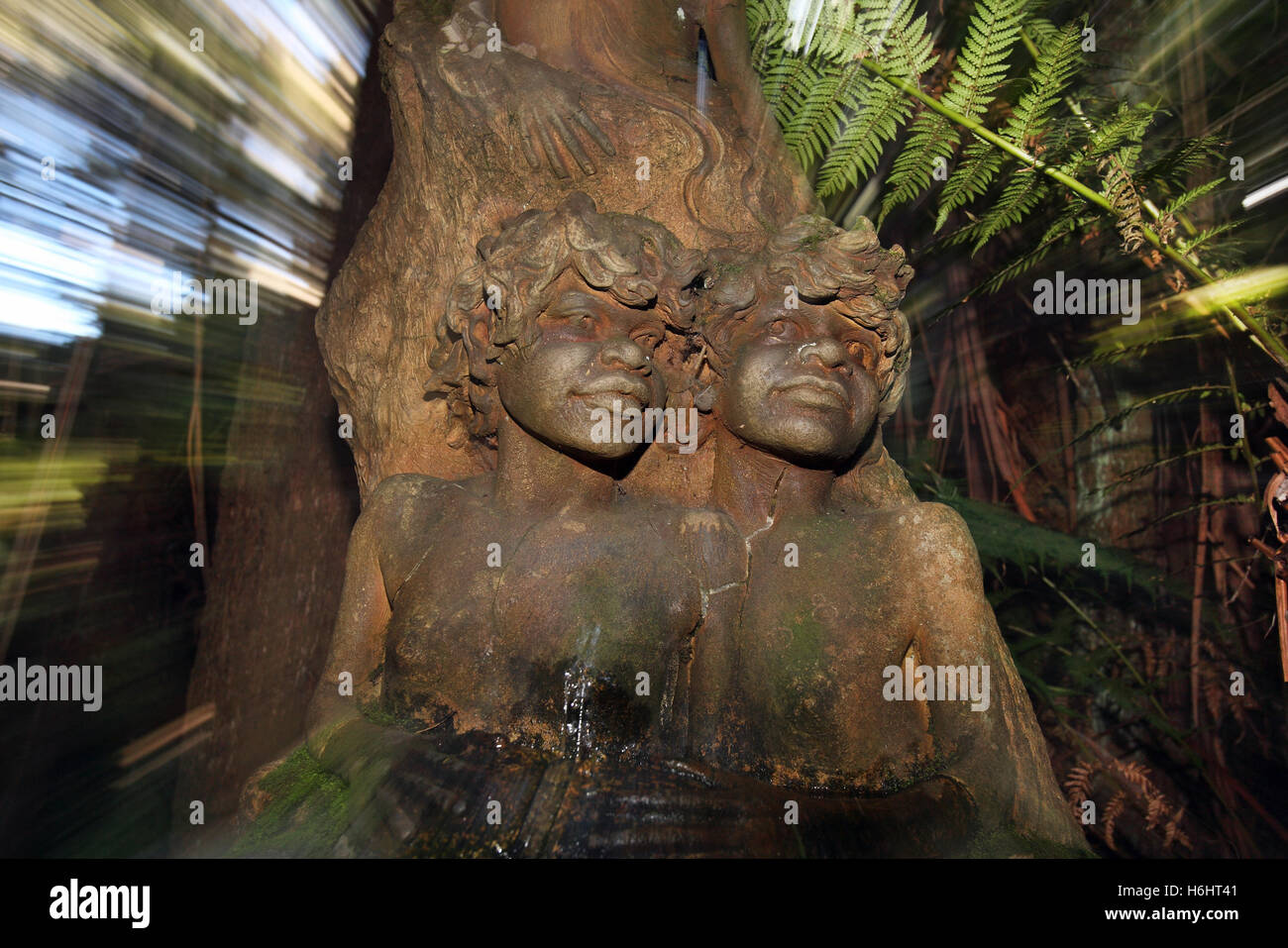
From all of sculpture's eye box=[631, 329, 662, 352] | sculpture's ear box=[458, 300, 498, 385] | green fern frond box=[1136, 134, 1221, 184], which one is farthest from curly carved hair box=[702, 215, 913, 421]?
green fern frond box=[1136, 134, 1221, 184]

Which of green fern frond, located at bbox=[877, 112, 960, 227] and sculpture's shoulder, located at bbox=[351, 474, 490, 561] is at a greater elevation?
green fern frond, located at bbox=[877, 112, 960, 227]

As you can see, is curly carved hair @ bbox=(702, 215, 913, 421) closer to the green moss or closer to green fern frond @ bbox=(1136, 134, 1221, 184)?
green fern frond @ bbox=(1136, 134, 1221, 184)

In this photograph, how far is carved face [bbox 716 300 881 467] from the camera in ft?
6.45

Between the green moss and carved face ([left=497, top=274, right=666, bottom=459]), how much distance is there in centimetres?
88

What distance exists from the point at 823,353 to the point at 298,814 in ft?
4.82

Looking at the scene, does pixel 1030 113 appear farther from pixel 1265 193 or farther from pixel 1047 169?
pixel 1265 193

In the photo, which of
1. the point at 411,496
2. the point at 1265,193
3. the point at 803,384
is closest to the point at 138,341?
the point at 411,496

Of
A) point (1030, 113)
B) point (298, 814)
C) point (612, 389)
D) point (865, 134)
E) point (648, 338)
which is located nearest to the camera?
point (298, 814)

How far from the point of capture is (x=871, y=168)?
247cm

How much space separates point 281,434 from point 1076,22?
3.02 meters

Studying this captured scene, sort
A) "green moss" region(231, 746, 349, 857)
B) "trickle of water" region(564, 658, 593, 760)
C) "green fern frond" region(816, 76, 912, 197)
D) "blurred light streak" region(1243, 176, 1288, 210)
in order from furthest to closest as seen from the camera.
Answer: "blurred light streak" region(1243, 176, 1288, 210) → "green fern frond" region(816, 76, 912, 197) → "trickle of water" region(564, 658, 593, 760) → "green moss" region(231, 746, 349, 857)

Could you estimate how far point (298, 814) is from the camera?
1.79m

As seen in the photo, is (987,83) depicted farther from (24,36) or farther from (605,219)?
(24,36)
